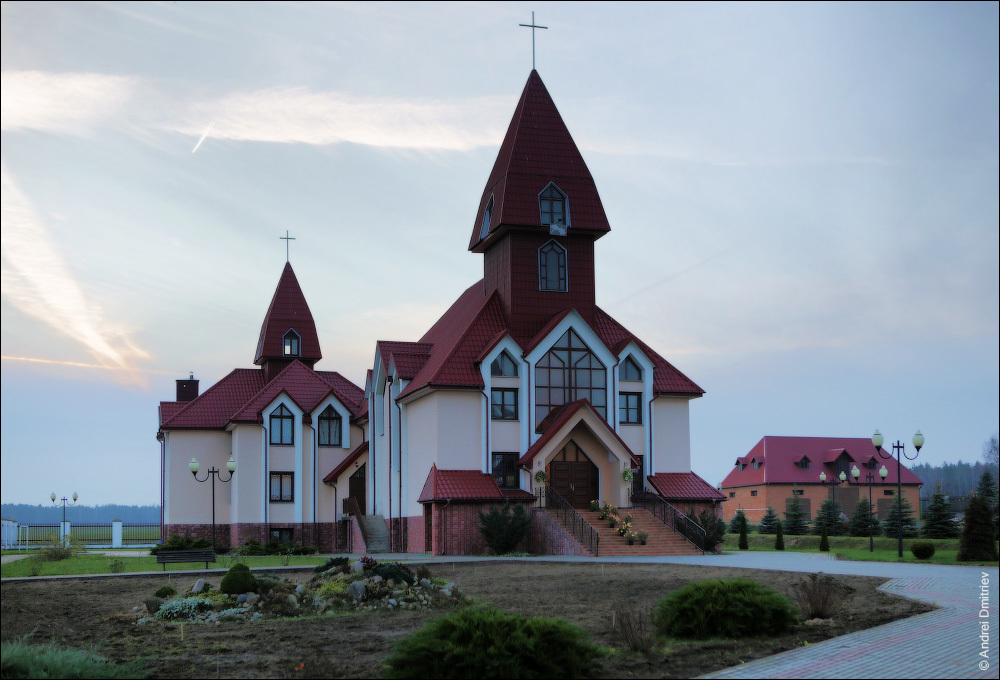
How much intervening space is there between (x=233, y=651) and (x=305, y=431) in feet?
112

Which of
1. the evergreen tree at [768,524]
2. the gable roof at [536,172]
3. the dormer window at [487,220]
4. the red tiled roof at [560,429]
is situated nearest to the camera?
the red tiled roof at [560,429]

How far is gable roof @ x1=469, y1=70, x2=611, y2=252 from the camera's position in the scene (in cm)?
3794

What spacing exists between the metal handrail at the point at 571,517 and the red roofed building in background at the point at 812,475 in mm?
42712

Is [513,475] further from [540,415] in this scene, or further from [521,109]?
[521,109]

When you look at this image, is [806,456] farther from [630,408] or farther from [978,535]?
[978,535]

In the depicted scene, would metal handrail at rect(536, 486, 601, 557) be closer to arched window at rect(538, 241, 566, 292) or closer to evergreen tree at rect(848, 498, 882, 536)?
arched window at rect(538, 241, 566, 292)

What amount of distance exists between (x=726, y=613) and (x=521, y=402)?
22682 mm

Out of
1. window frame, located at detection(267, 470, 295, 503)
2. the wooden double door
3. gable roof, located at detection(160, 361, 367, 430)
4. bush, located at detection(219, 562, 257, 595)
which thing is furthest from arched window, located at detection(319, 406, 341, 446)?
bush, located at detection(219, 562, 257, 595)

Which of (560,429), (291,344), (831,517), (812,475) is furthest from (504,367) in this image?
(812,475)

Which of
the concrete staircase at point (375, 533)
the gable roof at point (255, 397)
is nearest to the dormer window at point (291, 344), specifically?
the gable roof at point (255, 397)

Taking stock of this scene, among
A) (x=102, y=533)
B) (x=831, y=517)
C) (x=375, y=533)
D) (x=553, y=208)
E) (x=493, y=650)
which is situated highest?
(x=553, y=208)

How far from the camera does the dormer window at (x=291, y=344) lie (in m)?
53.4

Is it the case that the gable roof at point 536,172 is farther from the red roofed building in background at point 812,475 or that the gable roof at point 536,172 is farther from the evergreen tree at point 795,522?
the red roofed building in background at point 812,475

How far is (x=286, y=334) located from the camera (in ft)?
176
